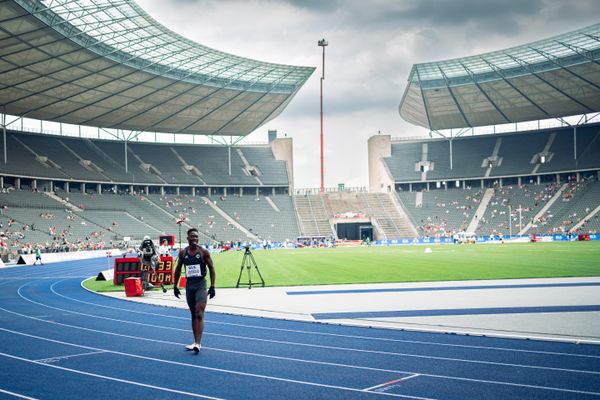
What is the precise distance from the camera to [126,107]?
6612cm

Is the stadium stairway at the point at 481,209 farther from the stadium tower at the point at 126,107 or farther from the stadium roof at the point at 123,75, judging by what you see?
the stadium roof at the point at 123,75

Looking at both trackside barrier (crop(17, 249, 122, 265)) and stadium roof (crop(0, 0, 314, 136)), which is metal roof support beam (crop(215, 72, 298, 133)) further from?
trackside barrier (crop(17, 249, 122, 265))

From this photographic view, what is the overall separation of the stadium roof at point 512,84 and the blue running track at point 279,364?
5217cm

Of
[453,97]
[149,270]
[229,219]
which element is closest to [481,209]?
[453,97]

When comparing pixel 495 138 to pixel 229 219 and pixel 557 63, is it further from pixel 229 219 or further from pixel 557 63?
pixel 229 219

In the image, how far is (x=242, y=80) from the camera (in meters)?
65.8

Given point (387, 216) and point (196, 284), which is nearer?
point (196, 284)

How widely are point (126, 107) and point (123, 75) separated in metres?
11.7

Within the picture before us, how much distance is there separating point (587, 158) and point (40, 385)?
81.8m

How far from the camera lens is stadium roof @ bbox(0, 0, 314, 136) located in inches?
1613

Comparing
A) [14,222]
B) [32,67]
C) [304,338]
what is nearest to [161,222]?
[14,222]

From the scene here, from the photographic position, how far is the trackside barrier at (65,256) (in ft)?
143

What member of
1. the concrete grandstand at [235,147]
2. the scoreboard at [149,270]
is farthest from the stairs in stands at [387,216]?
the scoreboard at [149,270]

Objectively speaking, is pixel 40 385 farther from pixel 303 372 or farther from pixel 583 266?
pixel 583 266
